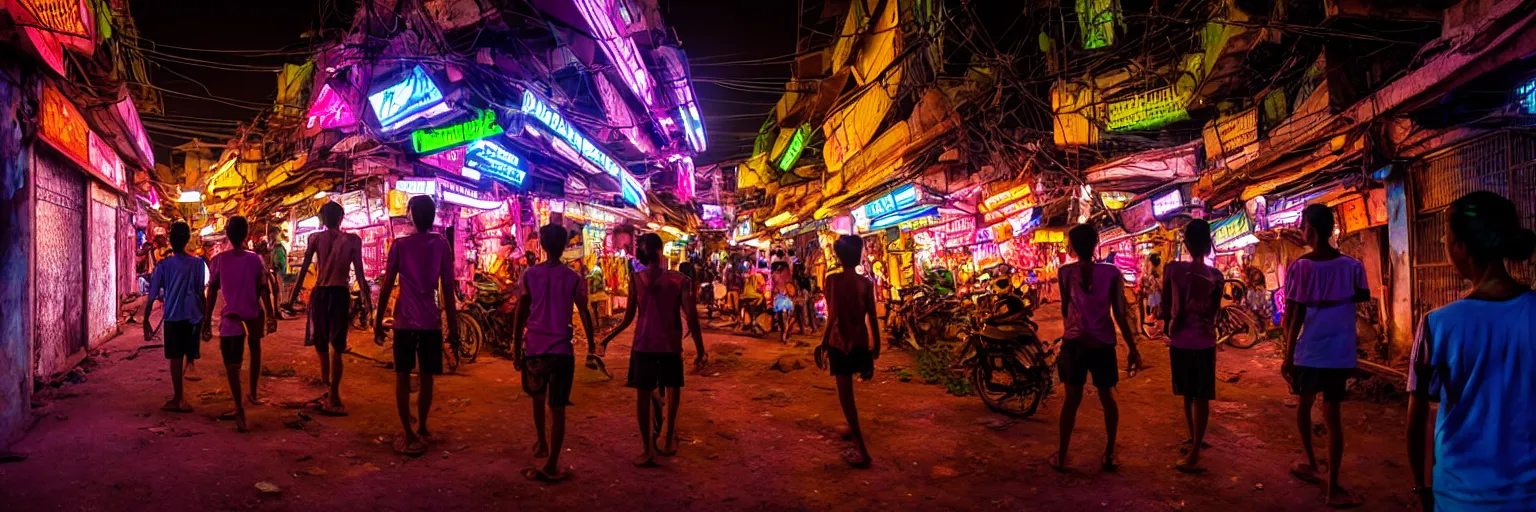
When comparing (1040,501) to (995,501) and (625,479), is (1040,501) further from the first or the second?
(625,479)

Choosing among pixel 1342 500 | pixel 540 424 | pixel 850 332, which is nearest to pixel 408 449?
pixel 540 424

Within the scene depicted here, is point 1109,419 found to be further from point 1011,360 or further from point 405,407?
point 405,407

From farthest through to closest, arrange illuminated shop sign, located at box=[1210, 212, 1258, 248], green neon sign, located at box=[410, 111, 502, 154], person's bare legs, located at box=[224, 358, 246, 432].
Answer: illuminated shop sign, located at box=[1210, 212, 1258, 248] < green neon sign, located at box=[410, 111, 502, 154] < person's bare legs, located at box=[224, 358, 246, 432]

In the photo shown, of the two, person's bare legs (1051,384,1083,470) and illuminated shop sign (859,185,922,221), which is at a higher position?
illuminated shop sign (859,185,922,221)

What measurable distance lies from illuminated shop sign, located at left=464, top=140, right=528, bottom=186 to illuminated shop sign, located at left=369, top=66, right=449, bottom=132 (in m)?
2.07

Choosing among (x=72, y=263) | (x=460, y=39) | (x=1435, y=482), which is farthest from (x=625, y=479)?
(x=460, y=39)

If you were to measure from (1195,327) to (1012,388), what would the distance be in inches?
89.2

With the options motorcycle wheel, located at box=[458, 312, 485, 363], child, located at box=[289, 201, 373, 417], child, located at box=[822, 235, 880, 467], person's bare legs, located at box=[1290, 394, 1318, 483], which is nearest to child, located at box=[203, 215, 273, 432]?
child, located at box=[289, 201, 373, 417]

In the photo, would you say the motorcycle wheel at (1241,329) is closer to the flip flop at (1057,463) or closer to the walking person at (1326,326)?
the walking person at (1326,326)

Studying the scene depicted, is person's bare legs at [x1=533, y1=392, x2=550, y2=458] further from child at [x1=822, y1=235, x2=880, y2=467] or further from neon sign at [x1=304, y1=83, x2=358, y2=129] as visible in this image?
neon sign at [x1=304, y1=83, x2=358, y2=129]

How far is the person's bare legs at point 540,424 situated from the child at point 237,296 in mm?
2477

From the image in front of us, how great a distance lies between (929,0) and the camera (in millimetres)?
14219

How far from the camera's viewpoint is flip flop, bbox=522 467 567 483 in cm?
472

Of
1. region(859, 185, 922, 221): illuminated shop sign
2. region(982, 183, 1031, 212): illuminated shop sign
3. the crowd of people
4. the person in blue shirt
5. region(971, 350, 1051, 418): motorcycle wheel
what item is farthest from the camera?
region(859, 185, 922, 221): illuminated shop sign
